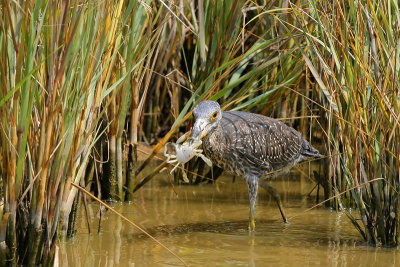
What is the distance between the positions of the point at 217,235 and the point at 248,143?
85cm

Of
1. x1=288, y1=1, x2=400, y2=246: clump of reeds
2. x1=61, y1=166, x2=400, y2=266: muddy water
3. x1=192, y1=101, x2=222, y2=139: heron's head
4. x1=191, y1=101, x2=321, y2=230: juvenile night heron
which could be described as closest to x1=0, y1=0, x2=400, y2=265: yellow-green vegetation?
x1=288, y1=1, x2=400, y2=246: clump of reeds

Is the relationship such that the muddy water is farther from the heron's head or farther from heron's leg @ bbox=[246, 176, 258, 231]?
the heron's head

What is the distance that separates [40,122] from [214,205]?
2.98 meters

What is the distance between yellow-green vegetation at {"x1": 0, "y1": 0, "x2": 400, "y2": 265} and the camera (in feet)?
12.7

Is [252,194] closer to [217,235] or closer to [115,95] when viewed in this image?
[217,235]

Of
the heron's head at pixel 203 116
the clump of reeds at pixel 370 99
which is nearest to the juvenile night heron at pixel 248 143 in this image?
the heron's head at pixel 203 116

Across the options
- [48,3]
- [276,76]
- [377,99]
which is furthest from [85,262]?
[276,76]

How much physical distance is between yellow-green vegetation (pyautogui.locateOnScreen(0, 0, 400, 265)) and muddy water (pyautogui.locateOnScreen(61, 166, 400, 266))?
231 millimetres

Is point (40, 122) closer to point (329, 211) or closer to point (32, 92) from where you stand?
point (32, 92)

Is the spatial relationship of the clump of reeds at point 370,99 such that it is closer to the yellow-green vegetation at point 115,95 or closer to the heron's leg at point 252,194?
the yellow-green vegetation at point 115,95

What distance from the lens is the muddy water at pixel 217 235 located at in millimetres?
4922

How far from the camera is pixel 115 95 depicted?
18.3 ft

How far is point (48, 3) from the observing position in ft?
12.4

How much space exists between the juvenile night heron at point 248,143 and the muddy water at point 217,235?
12.1 inches
